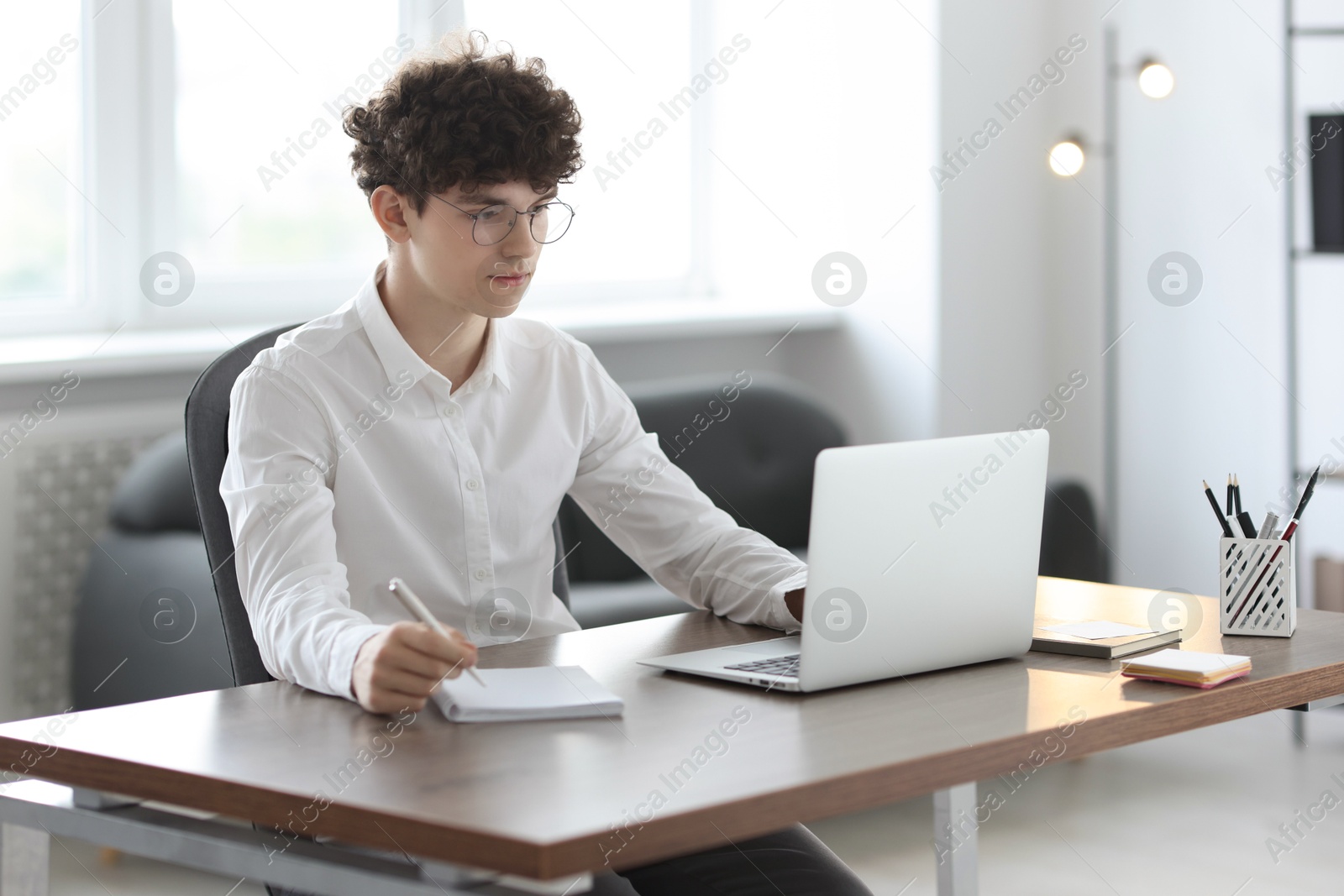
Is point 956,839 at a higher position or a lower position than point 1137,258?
lower

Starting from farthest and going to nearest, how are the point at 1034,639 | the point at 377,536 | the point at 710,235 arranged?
the point at 710,235, the point at 377,536, the point at 1034,639

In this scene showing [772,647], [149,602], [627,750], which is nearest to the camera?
[627,750]

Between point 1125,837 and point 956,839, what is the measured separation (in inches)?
66.9

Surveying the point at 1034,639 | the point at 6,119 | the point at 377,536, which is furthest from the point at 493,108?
the point at 6,119

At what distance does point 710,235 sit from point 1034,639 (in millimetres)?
2960

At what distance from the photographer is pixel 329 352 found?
1.60 metres

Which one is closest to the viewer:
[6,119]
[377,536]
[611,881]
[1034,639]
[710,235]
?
[611,881]

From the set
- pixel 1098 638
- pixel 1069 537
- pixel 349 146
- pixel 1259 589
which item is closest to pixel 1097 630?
pixel 1098 638

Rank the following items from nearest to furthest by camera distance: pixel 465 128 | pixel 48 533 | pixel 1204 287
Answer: pixel 465 128, pixel 48 533, pixel 1204 287

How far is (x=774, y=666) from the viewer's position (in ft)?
4.38

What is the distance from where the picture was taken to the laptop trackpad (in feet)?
4.61

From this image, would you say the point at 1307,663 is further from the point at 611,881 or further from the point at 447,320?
the point at 447,320

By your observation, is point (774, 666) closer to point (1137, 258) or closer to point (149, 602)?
point (149, 602)

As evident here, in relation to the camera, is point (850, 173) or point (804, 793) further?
point (850, 173)
